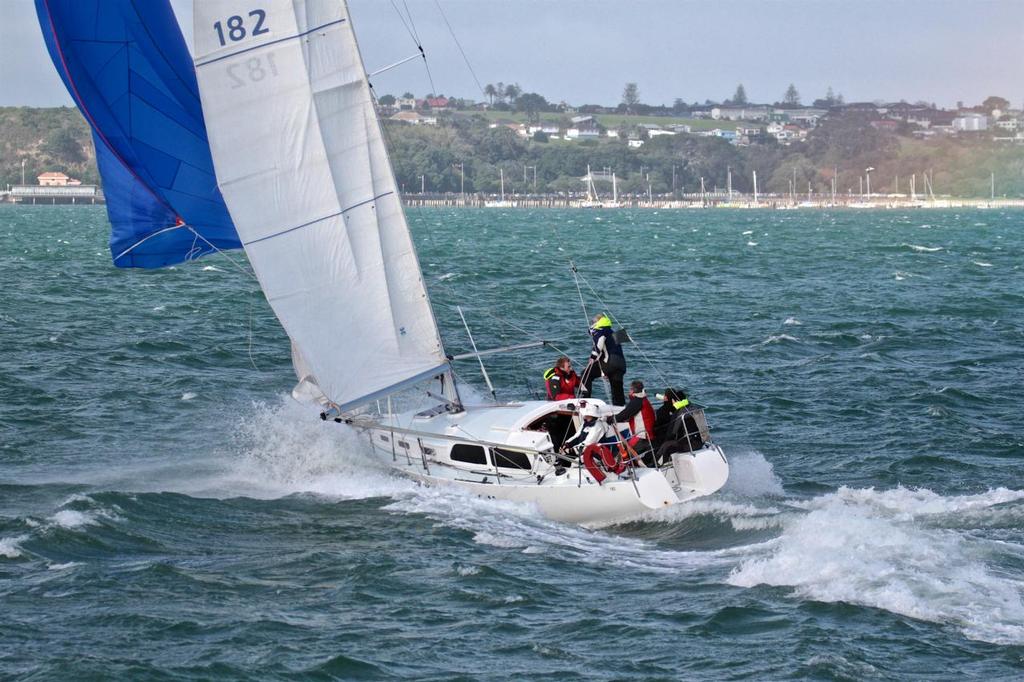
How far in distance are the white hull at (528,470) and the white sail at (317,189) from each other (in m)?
1.04

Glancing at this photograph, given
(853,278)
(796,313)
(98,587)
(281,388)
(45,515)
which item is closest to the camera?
(98,587)

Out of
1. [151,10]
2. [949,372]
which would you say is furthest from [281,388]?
[949,372]

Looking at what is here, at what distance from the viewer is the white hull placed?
60.1ft

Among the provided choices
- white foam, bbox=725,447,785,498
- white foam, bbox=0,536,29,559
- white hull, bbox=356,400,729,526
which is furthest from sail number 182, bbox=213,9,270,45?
white foam, bbox=725,447,785,498

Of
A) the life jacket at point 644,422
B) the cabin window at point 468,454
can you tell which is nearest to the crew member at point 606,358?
the life jacket at point 644,422

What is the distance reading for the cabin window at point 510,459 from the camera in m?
19.1

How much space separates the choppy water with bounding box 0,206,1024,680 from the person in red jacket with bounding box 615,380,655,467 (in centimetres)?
105

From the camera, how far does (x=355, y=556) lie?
17.0m

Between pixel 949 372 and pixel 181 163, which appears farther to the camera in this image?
pixel 949 372

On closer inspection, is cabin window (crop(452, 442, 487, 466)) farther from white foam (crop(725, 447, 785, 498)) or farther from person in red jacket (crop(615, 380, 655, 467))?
white foam (crop(725, 447, 785, 498))

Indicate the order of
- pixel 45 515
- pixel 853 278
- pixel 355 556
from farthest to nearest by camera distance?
pixel 853 278
pixel 45 515
pixel 355 556

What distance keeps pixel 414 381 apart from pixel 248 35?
5.48m

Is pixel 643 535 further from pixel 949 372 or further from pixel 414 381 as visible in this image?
pixel 949 372

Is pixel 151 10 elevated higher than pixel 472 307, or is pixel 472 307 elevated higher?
pixel 151 10
